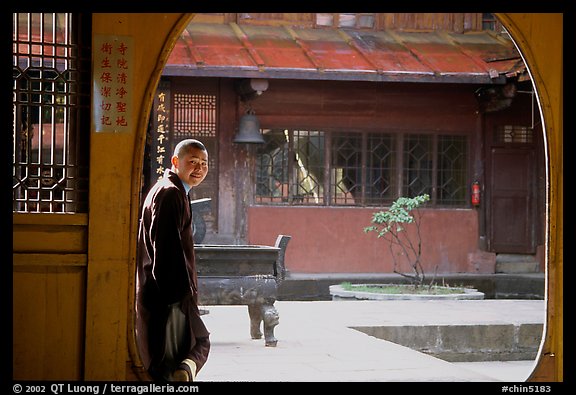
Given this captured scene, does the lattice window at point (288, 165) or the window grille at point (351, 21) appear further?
the window grille at point (351, 21)

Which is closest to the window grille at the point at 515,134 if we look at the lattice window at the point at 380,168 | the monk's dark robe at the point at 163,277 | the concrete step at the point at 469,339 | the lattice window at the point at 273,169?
the lattice window at the point at 380,168

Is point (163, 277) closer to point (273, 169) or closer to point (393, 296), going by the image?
point (393, 296)

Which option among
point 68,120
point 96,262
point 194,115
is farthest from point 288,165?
point 96,262

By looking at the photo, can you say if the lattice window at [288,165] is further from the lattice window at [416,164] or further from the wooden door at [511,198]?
the wooden door at [511,198]

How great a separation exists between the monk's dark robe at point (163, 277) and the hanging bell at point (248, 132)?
28.8ft

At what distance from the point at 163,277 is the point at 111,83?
1085 millimetres

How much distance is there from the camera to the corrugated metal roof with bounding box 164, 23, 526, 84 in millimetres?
13711

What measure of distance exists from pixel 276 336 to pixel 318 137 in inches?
242

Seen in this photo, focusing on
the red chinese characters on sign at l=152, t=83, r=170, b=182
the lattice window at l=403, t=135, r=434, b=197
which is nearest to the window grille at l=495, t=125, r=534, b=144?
A: the lattice window at l=403, t=135, r=434, b=197

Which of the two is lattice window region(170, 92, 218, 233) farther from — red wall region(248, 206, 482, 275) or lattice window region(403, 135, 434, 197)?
lattice window region(403, 135, 434, 197)

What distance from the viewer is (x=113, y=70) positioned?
5.16 m

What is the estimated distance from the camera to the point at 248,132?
14.2 meters

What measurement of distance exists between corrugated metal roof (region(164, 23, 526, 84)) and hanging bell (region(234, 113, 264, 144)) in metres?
0.87

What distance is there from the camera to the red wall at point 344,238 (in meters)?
14.9
